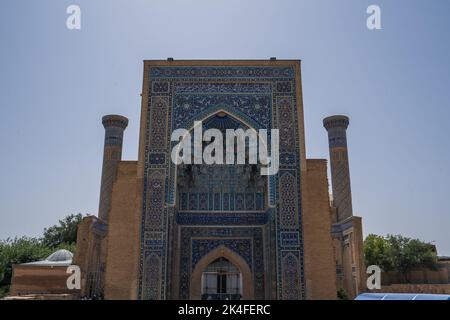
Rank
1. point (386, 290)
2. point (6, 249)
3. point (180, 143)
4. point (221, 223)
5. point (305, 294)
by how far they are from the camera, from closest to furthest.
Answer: point (305, 294), point (180, 143), point (221, 223), point (386, 290), point (6, 249)

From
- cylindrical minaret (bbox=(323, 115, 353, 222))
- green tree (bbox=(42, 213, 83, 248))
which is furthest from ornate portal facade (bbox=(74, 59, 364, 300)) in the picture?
green tree (bbox=(42, 213, 83, 248))

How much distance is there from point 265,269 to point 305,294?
1305mm

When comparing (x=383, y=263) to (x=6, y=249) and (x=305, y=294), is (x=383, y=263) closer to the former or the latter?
(x=305, y=294)

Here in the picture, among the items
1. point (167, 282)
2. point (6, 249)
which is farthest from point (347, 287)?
point (6, 249)

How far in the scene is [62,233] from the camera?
26.5 m

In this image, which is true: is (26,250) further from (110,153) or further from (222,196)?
(222,196)

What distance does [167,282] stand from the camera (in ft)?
29.3

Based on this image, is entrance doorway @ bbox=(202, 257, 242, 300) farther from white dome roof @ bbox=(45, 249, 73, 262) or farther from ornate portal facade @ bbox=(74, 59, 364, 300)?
white dome roof @ bbox=(45, 249, 73, 262)

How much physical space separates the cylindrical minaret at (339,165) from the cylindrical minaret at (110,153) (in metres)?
9.08

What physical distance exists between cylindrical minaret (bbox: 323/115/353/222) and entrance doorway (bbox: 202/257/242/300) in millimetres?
8241

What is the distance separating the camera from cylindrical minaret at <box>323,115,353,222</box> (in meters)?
17.6

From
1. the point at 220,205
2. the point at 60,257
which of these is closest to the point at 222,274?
the point at 220,205

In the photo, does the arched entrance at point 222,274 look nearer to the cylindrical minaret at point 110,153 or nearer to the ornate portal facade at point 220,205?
the ornate portal facade at point 220,205

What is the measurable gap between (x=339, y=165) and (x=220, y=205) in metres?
9.36
